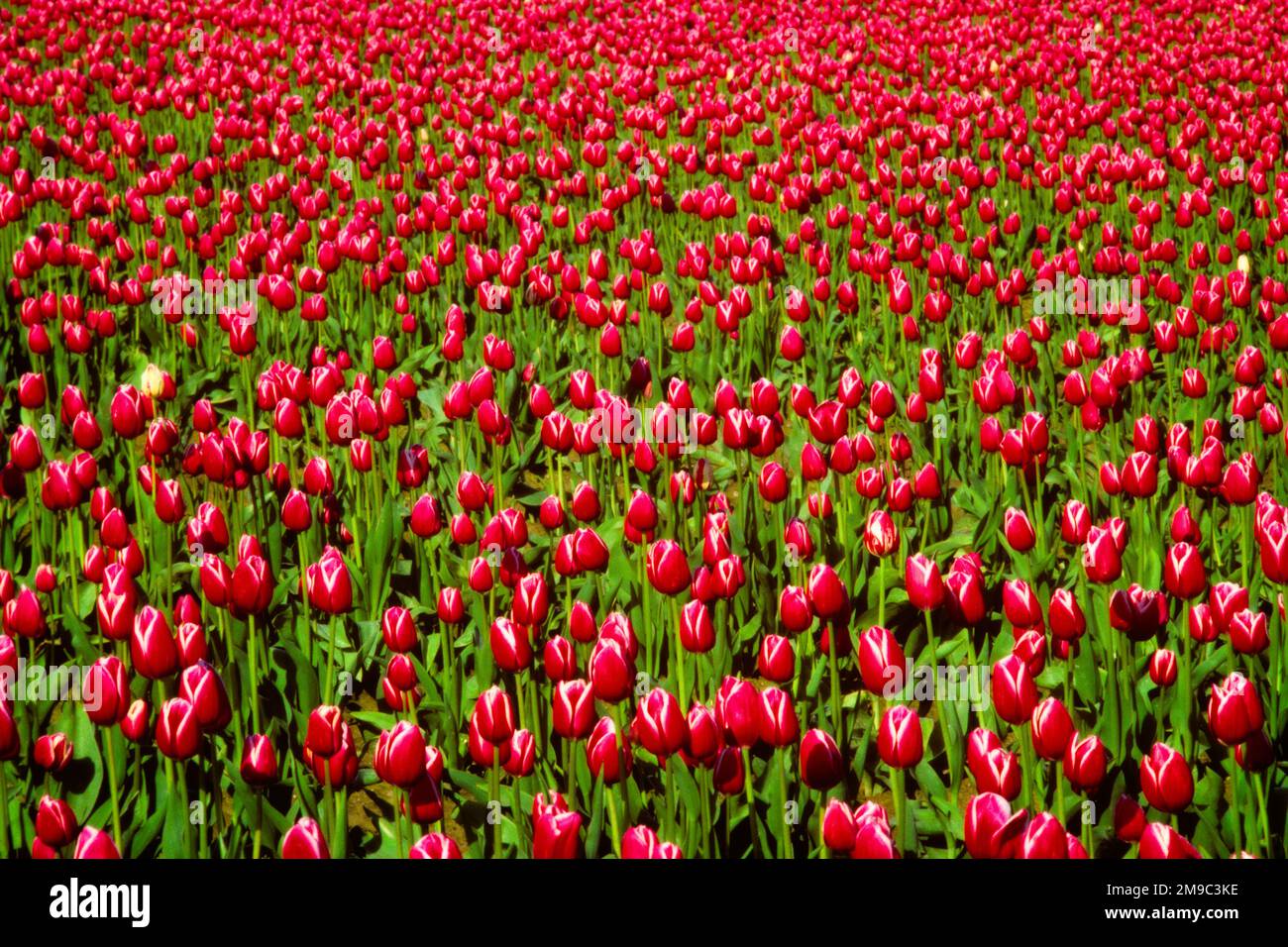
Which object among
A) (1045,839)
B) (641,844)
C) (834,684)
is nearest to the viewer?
(1045,839)

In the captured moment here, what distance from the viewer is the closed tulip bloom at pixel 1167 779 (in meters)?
2.35

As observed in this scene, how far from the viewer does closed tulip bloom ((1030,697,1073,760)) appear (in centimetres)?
246

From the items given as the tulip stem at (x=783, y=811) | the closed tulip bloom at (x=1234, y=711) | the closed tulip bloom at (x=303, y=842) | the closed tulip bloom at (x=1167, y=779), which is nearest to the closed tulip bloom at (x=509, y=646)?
the tulip stem at (x=783, y=811)

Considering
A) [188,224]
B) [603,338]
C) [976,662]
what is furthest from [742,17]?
[976,662]

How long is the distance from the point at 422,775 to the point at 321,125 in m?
8.74

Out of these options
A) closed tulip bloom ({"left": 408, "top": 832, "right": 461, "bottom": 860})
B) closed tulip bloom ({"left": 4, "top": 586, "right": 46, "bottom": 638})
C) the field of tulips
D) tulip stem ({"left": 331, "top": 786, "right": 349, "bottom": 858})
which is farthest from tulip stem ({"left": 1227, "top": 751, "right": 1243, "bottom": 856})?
closed tulip bloom ({"left": 4, "top": 586, "right": 46, "bottom": 638})

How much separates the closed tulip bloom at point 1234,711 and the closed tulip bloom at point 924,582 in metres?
0.70

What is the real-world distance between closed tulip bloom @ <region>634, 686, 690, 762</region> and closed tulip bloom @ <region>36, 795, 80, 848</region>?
3.65 ft

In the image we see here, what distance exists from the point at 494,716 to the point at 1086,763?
1145 millimetres

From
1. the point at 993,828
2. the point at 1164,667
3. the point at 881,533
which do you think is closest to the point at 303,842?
the point at 993,828

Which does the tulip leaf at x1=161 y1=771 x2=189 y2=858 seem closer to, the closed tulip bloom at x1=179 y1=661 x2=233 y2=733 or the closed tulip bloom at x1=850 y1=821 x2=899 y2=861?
the closed tulip bloom at x1=179 y1=661 x2=233 y2=733

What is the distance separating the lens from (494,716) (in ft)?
8.47

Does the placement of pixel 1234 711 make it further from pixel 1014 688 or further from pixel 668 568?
pixel 668 568

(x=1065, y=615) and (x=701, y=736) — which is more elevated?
(x=1065, y=615)
